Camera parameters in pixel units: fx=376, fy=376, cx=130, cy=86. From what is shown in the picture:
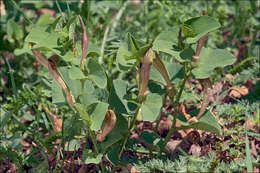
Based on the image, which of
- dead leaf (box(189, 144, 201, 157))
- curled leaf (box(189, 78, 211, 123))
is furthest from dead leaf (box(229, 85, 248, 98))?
curled leaf (box(189, 78, 211, 123))

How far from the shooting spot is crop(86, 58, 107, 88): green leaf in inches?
58.2

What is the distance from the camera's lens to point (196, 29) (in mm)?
1552

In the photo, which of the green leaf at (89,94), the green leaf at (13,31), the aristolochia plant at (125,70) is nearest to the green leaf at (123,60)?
the aristolochia plant at (125,70)

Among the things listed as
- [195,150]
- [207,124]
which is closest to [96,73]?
[207,124]

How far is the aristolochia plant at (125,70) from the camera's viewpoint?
4.98 feet

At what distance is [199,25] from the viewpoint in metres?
1.54

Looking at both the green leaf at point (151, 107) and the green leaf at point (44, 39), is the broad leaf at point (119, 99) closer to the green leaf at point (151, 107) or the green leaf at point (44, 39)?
the green leaf at point (151, 107)

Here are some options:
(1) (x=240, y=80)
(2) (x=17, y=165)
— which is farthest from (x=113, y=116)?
(1) (x=240, y=80)

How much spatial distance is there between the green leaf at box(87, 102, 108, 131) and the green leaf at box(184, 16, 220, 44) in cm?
44

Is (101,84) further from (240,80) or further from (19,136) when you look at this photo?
(240,80)

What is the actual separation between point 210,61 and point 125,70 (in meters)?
0.36

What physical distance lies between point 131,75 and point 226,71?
0.71 metres

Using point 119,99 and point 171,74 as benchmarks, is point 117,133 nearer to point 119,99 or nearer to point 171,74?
point 119,99

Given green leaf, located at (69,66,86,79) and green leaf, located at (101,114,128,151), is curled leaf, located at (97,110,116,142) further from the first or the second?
green leaf, located at (69,66,86,79)
